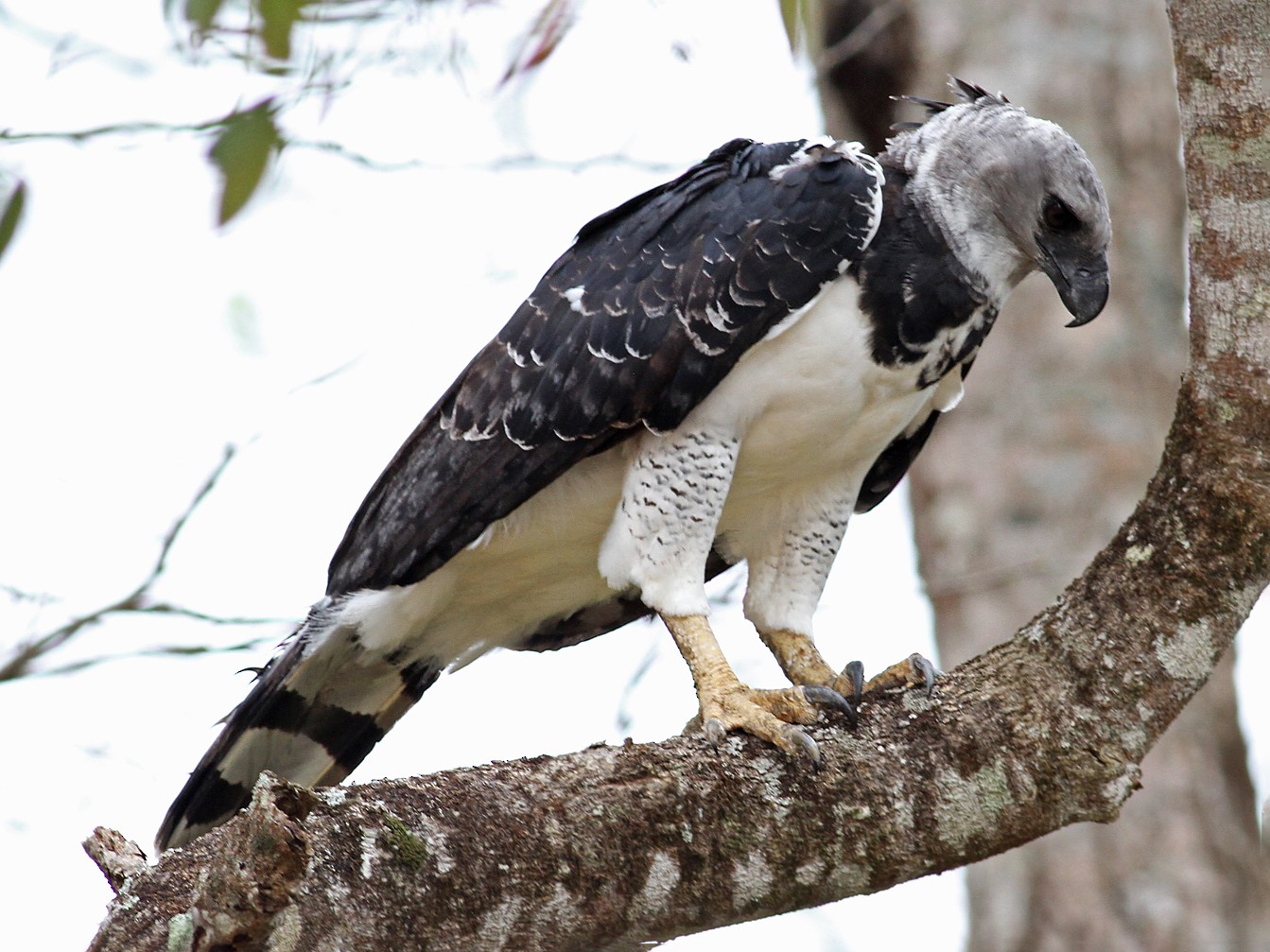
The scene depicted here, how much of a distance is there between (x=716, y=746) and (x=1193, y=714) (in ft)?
9.95

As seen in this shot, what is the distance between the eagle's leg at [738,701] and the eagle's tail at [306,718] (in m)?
1.02

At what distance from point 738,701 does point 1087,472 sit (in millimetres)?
2882

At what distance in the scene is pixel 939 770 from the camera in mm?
2992

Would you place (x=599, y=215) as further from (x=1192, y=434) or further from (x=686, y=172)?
(x=1192, y=434)

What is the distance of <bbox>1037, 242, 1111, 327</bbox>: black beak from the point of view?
3711mm

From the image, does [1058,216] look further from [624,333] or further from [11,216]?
[11,216]

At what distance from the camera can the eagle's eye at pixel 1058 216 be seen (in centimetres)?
376

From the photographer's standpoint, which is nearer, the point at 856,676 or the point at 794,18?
the point at 794,18

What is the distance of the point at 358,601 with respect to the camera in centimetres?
410

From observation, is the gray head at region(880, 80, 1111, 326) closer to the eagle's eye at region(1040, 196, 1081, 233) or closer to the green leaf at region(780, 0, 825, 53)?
the eagle's eye at region(1040, 196, 1081, 233)

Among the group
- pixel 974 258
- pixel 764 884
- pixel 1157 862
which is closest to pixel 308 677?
pixel 764 884

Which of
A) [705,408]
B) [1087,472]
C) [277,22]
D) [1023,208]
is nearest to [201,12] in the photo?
[277,22]

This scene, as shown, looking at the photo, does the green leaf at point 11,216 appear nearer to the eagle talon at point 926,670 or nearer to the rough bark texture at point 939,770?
the rough bark texture at point 939,770

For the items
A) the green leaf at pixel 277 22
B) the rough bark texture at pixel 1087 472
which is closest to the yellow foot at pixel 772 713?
the green leaf at pixel 277 22
